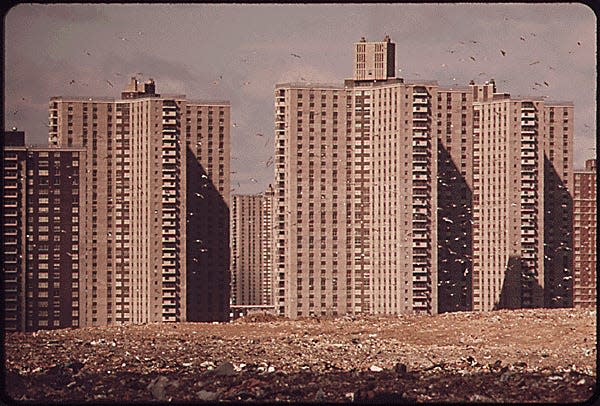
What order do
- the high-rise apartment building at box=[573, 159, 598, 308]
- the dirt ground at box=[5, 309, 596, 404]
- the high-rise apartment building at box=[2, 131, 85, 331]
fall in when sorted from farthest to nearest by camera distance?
the high-rise apartment building at box=[573, 159, 598, 308] < the high-rise apartment building at box=[2, 131, 85, 331] < the dirt ground at box=[5, 309, 596, 404]

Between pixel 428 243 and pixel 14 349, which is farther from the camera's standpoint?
pixel 428 243

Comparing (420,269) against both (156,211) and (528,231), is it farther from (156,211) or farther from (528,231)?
(156,211)

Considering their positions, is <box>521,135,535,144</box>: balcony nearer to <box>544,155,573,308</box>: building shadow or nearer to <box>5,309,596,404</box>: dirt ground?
<box>544,155,573,308</box>: building shadow

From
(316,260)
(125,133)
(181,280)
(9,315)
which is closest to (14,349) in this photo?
(9,315)

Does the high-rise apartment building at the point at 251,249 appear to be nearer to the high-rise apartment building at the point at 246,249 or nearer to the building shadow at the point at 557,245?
the high-rise apartment building at the point at 246,249

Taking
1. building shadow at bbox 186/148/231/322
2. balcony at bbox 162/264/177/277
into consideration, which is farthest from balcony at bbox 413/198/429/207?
balcony at bbox 162/264/177/277

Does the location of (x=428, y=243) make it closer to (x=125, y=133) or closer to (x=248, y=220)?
(x=248, y=220)
